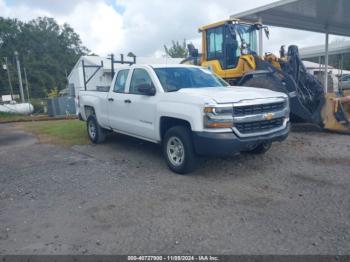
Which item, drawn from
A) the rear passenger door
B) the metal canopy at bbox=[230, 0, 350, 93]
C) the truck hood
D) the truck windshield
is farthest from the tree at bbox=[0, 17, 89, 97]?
the truck hood

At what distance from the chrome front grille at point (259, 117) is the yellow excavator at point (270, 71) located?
273 centimetres

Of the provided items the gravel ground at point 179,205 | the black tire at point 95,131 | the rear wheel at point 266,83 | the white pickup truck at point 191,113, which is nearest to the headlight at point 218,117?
→ the white pickup truck at point 191,113

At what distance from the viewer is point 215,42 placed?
10.8 meters

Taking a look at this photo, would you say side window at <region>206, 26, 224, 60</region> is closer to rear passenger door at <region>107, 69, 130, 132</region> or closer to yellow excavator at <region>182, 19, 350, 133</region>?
yellow excavator at <region>182, 19, 350, 133</region>

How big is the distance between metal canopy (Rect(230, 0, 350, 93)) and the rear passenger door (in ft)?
18.2

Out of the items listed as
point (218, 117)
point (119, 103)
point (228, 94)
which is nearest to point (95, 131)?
point (119, 103)

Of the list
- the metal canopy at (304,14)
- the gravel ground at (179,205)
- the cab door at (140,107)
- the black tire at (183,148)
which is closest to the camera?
the gravel ground at (179,205)

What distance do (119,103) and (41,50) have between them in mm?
76082

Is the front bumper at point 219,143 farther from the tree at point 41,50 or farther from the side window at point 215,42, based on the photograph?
the tree at point 41,50

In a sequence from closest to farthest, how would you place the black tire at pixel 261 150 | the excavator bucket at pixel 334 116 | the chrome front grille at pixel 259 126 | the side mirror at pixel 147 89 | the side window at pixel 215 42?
the chrome front grille at pixel 259 126 < the side mirror at pixel 147 89 < the black tire at pixel 261 150 < the excavator bucket at pixel 334 116 < the side window at pixel 215 42

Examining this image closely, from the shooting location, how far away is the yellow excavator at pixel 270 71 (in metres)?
8.59

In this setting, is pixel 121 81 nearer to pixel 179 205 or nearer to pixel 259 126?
pixel 259 126

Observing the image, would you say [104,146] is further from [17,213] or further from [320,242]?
[320,242]


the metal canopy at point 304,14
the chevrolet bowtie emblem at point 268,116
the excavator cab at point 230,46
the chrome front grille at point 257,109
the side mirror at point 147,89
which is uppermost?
the metal canopy at point 304,14
